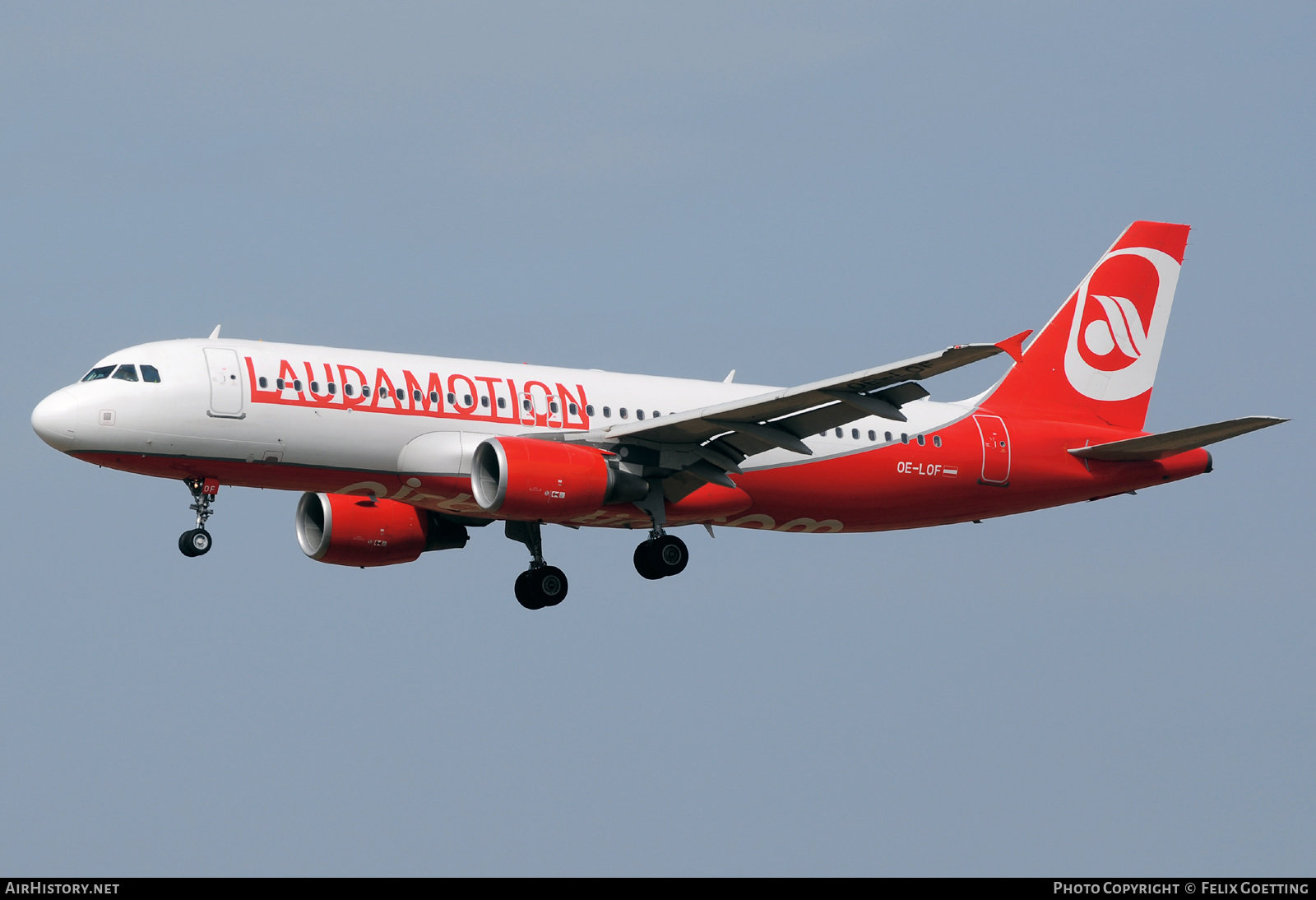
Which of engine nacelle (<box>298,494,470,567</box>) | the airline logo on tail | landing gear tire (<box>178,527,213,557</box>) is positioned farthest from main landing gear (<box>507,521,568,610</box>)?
the airline logo on tail

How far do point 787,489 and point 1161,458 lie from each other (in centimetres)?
899

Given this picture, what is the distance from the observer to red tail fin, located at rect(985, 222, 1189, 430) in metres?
41.8

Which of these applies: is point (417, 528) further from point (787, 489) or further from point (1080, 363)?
point (1080, 363)

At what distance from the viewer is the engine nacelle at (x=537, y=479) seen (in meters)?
34.2

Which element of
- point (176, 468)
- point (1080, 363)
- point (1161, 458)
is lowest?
point (176, 468)

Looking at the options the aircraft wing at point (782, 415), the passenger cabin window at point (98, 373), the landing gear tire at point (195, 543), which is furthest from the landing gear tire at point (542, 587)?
the passenger cabin window at point (98, 373)

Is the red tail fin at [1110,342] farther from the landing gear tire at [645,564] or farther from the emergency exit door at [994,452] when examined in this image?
the landing gear tire at [645,564]

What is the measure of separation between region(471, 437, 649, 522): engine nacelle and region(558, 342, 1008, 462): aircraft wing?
3.74ft

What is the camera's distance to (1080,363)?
42281mm

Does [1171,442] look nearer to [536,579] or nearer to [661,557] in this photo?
[661,557]

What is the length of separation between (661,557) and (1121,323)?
44.5 ft

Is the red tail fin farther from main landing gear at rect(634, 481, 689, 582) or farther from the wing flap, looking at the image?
main landing gear at rect(634, 481, 689, 582)

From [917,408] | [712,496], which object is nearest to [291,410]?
[712,496]

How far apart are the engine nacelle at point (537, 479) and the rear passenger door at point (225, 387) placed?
4725 millimetres
